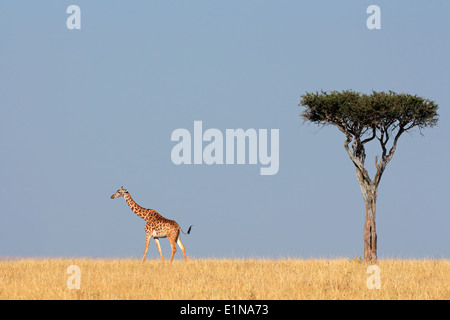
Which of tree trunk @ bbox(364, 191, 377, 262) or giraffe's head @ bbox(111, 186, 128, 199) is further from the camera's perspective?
tree trunk @ bbox(364, 191, 377, 262)

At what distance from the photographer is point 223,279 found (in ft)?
63.3

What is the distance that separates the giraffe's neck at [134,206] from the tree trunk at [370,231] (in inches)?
358

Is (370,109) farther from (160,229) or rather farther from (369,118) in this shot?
(160,229)

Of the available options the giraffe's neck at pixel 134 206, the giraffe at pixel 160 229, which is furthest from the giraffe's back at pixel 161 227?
the giraffe's neck at pixel 134 206

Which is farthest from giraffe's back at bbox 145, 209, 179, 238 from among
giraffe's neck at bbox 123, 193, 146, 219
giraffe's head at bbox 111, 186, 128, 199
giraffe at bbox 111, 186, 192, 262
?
giraffe's head at bbox 111, 186, 128, 199

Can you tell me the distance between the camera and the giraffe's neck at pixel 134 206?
2527 cm

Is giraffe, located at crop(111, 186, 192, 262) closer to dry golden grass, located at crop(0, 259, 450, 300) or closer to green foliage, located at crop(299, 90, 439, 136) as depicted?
dry golden grass, located at crop(0, 259, 450, 300)

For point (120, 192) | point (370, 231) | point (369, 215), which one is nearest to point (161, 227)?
point (120, 192)

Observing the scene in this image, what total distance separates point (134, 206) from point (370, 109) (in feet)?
33.7

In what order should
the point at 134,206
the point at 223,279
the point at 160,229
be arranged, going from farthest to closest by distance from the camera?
the point at 134,206
the point at 160,229
the point at 223,279

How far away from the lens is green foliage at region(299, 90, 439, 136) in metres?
26.2

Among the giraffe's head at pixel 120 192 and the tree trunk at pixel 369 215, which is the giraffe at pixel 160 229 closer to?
the giraffe's head at pixel 120 192

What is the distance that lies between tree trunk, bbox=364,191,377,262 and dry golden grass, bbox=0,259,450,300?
23.0 inches

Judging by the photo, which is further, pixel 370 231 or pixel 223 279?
pixel 370 231
